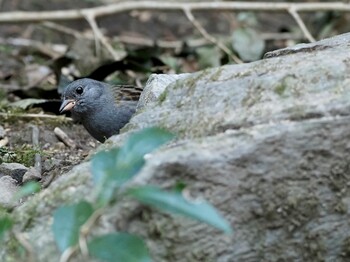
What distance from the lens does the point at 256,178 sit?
2.83 metres

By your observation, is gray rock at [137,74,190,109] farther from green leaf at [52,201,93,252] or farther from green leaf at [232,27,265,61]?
green leaf at [232,27,265,61]

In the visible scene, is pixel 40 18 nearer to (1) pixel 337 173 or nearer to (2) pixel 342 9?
(2) pixel 342 9

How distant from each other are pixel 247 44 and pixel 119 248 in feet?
18.3

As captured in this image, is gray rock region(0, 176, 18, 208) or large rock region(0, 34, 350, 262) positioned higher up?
large rock region(0, 34, 350, 262)

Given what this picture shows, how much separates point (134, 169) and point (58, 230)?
0.27m

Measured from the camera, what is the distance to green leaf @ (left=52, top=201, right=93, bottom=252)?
2436 mm

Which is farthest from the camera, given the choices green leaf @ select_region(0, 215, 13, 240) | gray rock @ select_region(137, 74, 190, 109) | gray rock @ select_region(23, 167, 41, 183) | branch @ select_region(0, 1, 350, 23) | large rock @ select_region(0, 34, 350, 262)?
branch @ select_region(0, 1, 350, 23)

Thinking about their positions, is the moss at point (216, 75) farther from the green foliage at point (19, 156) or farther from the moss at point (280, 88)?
the green foliage at point (19, 156)

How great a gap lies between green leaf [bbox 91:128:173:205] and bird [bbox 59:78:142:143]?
2.42m

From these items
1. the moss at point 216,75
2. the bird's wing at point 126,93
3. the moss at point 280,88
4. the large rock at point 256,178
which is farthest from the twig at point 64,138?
the moss at point 280,88

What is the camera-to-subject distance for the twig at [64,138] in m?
5.33

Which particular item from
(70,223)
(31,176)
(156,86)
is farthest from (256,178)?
(31,176)

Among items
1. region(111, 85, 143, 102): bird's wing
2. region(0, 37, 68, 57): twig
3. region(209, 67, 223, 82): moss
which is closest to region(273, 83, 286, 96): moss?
region(209, 67, 223, 82): moss

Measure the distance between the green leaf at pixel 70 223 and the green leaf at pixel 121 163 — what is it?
0.20 ft
